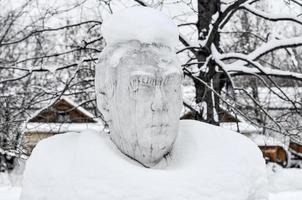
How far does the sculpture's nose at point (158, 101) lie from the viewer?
3.07 meters

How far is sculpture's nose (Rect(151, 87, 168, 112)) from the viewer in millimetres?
3068

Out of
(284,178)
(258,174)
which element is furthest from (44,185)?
(284,178)

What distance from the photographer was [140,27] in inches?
125

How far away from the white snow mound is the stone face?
0.14 meters

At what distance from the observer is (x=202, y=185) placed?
9.77ft

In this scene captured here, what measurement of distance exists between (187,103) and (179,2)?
72.1 inches

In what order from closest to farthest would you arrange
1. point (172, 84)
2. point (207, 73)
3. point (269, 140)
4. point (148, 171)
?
point (148, 171) < point (172, 84) < point (207, 73) < point (269, 140)

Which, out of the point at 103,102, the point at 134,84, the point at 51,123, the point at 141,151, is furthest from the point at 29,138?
the point at 134,84

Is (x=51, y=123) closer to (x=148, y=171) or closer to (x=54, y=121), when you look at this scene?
(x=54, y=121)

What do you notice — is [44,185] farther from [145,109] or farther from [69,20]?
[69,20]

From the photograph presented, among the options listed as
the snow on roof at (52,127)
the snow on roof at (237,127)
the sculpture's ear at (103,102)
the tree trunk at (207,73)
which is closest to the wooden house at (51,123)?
the snow on roof at (52,127)

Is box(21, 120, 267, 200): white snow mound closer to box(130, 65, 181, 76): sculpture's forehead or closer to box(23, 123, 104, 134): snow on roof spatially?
box(130, 65, 181, 76): sculpture's forehead

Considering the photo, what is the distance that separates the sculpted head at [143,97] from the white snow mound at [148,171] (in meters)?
0.12

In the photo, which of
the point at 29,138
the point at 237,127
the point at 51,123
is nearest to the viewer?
the point at 237,127
